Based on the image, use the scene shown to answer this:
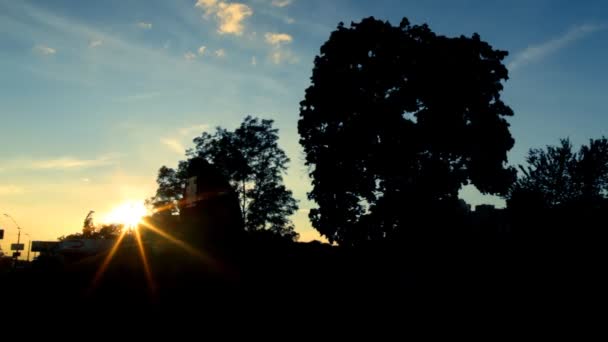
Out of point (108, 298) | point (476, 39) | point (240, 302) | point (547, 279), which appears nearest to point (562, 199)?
point (476, 39)

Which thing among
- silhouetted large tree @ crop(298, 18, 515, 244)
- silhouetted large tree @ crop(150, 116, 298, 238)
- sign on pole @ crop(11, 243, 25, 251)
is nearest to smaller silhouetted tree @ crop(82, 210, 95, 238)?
sign on pole @ crop(11, 243, 25, 251)

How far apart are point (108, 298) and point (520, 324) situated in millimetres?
15650

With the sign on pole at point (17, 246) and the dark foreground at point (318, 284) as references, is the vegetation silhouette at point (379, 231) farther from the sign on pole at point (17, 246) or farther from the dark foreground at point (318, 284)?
the sign on pole at point (17, 246)

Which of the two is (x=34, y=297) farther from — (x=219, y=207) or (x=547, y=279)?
(x=547, y=279)

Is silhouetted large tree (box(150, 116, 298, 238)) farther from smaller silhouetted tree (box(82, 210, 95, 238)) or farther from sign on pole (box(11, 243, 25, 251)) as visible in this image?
smaller silhouetted tree (box(82, 210, 95, 238))

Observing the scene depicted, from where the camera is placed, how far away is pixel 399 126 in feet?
101

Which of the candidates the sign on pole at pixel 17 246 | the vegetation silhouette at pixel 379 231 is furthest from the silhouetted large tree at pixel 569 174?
the sign on pole at pixel 17 246

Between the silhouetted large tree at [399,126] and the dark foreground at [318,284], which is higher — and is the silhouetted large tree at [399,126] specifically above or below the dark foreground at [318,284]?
above

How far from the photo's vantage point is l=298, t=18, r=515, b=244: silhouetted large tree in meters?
30.6

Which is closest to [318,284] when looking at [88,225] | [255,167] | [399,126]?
[399,126]

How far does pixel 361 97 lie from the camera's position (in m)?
32.1

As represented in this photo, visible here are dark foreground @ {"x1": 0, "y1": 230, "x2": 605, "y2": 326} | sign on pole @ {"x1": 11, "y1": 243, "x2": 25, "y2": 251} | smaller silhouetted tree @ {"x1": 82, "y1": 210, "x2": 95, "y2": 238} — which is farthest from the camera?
smaller silhouetted tree @ {"x1": 82, "y1": 210, "x2": 95, "y2": 238}

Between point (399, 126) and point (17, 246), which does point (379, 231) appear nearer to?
point (399, 126)

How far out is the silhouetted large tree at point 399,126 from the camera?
30.6m
